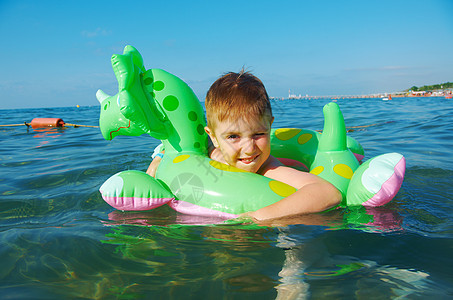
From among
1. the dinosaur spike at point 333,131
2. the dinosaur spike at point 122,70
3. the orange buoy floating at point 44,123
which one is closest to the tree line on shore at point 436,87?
the orange buoy floating at point 44,123

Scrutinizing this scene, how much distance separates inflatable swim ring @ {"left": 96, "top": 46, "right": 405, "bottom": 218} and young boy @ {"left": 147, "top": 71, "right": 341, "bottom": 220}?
4.6 inches

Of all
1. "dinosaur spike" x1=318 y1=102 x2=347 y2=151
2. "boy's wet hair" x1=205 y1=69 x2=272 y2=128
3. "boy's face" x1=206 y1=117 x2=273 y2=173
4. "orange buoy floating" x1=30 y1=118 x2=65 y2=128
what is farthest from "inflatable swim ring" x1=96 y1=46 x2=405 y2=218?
"orange buoy floating" x1=30 y1=118 x2=65 y2=128

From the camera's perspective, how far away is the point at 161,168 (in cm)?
275

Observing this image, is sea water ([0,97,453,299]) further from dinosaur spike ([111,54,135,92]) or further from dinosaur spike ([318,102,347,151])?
dinosaur spike ([111,54,135,92])

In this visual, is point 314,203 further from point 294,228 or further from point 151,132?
point 151,132

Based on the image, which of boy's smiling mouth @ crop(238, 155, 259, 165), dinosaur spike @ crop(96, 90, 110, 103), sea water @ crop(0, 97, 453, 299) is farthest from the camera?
dinosaur spike @ crop(96, 90, 110, 103)

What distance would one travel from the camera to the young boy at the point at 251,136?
211 cm

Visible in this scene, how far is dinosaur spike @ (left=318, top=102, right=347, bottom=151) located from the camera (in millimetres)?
2840

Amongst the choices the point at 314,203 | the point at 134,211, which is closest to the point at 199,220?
the point at 134,211

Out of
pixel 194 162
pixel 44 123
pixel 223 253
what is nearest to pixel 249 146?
pixel 194 162

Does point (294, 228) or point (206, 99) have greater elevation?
point (206, 99)

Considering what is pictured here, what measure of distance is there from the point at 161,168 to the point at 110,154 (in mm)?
2760

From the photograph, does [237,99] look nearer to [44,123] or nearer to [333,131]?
[333,131]

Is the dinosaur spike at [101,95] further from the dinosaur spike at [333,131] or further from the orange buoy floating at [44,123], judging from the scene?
the orange buoy floating at [44,123]
